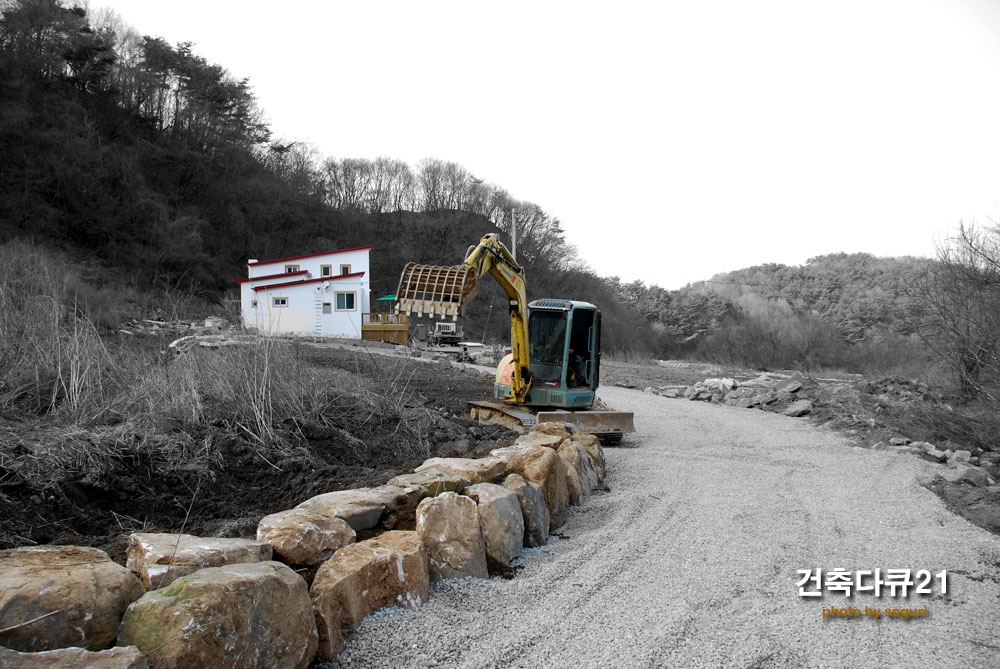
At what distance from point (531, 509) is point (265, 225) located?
4432 cm

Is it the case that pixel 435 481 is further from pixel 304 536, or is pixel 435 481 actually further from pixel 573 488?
pixel 573 488

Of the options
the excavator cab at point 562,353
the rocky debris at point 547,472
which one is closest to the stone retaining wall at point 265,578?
the rocky debris at point 547,472

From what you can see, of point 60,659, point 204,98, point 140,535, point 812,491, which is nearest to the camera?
point 60,659

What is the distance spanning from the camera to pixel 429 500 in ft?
13.3

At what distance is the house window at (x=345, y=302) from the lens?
2969 centimetres

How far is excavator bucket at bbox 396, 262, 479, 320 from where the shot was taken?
8078 mm

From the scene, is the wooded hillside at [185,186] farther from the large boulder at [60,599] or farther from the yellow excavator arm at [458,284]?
the large boulder at [60,599]

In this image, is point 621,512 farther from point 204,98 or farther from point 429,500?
point 204,98

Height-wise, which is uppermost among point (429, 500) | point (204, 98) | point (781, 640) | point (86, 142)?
point (204, 98)

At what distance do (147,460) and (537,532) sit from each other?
2.90 m

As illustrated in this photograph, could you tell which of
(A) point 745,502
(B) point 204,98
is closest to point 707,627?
(A) point 745,502

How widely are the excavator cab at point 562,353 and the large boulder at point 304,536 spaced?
21.9ft

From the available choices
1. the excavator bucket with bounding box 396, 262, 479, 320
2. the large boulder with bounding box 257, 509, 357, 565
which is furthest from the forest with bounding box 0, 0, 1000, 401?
the large boulder with bounding box 257, 509, 357, 565

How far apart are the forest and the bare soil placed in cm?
1049
